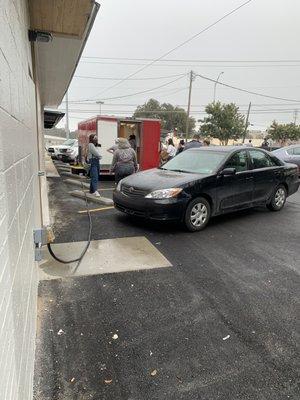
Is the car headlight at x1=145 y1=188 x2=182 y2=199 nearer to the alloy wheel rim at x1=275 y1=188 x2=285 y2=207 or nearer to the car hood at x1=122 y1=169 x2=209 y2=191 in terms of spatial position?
the car hood at x1=122 y1=169 x2=209 y2=191

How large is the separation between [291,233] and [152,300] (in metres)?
3.78

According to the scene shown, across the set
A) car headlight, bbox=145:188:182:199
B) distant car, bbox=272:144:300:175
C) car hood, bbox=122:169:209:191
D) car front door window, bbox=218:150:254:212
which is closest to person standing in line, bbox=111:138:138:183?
car hood, bbox=122:169:209:191

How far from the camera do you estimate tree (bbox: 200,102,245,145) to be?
40031 mm

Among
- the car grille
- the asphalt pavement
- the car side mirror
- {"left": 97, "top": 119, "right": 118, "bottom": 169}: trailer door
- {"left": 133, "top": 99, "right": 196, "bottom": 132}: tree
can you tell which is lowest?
the asphalt pavement

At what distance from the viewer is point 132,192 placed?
255 inches

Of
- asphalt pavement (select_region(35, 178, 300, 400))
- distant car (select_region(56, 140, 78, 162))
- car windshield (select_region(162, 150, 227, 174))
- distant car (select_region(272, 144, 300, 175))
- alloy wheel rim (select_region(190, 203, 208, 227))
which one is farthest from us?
distant car (select_region(56, 140, 78, 162))

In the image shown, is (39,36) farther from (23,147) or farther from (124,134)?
(124,134)

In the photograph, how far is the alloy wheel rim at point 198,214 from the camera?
632 centimetres

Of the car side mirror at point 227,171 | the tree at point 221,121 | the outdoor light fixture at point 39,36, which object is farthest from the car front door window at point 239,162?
the tree at point 221,121

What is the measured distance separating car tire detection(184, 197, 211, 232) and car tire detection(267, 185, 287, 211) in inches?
90.9

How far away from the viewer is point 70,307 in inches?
143

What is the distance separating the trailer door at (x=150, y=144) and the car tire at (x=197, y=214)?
8080 mm

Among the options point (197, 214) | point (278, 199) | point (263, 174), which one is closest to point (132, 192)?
point (197, 214)

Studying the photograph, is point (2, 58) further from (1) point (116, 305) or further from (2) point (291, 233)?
(2) point (291, 233)
